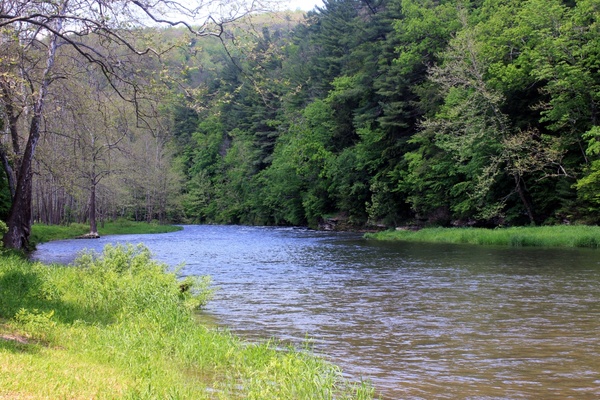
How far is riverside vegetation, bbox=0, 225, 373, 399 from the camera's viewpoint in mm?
6281

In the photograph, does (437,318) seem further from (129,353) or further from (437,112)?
(437,112)

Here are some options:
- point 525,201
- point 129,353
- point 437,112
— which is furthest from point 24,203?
point 525,201

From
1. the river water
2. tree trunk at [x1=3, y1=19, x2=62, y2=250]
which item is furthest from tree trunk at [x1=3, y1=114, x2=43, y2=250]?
the river water

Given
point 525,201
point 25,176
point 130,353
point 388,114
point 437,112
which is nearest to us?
point 130,353

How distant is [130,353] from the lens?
318 inches

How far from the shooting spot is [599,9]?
3188cm

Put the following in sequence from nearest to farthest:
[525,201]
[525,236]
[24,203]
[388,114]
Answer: [24,203]
[525,236]
[525,201]
[388,114]

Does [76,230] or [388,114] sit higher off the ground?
[388,114]

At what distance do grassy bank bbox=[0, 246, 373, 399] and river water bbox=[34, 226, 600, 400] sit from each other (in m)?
1.11

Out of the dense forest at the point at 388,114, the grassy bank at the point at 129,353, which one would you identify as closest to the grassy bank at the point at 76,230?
the dense forest at the point at 388,114

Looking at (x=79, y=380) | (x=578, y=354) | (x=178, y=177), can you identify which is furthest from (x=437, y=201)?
(x=178, y=177)

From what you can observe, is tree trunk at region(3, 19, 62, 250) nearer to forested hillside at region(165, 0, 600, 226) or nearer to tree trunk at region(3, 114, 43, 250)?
tree trunk at region(3, 114, 43, 250)

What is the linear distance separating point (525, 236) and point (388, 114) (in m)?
19.0

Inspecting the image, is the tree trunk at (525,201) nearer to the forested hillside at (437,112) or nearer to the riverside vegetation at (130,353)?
the forested hillside at (437,112)
